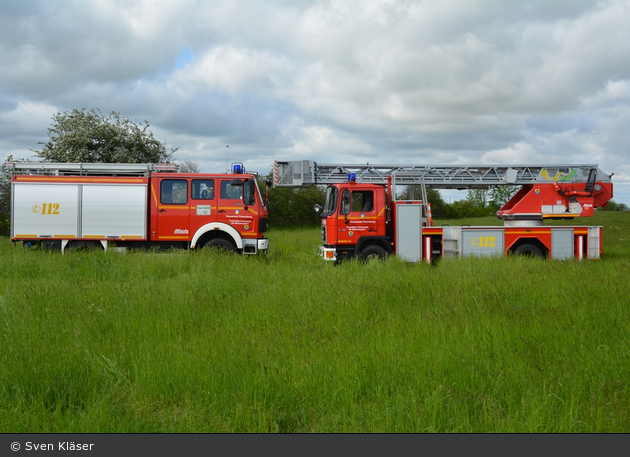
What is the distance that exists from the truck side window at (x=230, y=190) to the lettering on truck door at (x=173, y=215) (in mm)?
1011

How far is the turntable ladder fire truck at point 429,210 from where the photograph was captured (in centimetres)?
1298

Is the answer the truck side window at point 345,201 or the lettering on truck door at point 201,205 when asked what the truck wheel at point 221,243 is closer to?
the lettering on truck door at point 201,205

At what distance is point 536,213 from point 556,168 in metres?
1.61

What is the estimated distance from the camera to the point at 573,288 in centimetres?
762

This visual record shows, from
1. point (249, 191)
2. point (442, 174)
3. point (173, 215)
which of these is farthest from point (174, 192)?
point (442, 174)

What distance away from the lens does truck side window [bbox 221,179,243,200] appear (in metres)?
13.5

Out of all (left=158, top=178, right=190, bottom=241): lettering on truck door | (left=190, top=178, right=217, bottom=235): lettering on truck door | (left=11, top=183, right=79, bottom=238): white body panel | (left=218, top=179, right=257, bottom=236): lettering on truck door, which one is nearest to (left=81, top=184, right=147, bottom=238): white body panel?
(left=11, top=183, right=79, bottom=238): white body panel

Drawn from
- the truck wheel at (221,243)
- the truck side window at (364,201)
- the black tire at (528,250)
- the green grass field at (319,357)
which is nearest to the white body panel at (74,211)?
the truck wheel at (221,243)

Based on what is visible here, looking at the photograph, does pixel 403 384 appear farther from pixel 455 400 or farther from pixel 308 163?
pixel 308 163

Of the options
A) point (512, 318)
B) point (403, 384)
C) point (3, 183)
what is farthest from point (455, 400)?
point (3, 183)

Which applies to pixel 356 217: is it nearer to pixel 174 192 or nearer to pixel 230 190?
pixel 230 190

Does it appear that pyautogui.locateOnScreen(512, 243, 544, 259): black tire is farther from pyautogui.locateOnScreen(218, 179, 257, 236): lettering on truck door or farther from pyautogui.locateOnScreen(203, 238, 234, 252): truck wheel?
pyautogui.locateOnScreen(203, 238, 234, 252): truck wheel

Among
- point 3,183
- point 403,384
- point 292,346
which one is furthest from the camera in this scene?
point 3,183

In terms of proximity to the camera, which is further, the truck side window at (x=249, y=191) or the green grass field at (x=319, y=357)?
the truck side window at (x=249, y=191)
